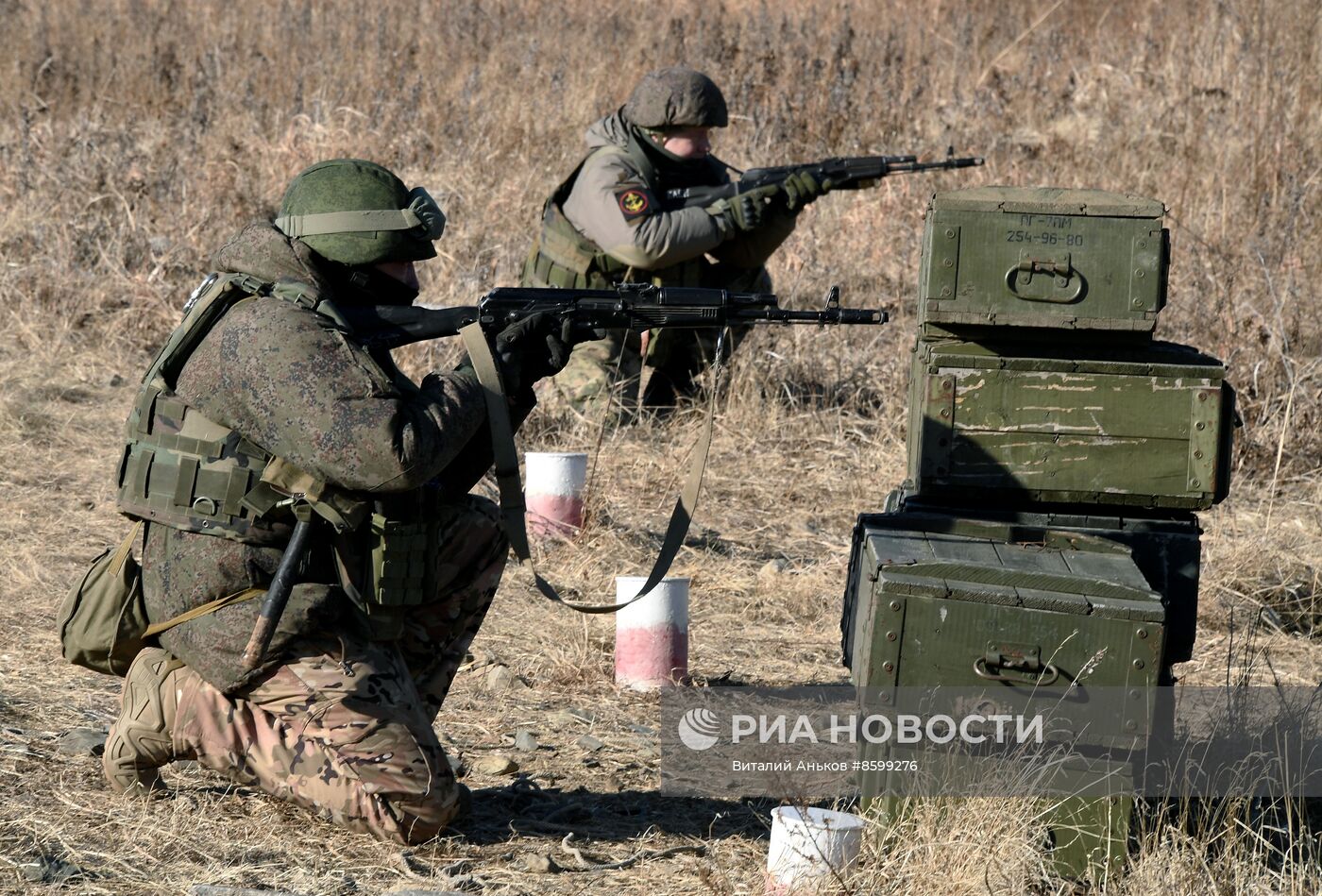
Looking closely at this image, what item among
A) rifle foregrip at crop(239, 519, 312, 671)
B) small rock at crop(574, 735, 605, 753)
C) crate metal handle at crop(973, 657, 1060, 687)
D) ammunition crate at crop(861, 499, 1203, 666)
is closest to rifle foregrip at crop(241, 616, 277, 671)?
rifle foregrip at crop(239, 519, 312, 671)

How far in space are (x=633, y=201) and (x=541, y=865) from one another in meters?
4.26

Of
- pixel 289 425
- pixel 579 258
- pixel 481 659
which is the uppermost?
pixel 579 258

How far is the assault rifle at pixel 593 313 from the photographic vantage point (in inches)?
141

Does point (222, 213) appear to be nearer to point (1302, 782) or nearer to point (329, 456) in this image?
point (329, 456)

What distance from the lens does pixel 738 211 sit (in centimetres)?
722

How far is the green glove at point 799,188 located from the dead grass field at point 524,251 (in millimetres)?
776

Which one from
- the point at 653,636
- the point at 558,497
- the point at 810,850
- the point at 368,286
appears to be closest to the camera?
the point at 810,850

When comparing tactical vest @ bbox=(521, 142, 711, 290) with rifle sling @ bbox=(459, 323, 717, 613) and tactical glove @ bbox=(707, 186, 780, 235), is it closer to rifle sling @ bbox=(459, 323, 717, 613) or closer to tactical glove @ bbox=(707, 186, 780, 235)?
tactical glove @ bbox=(707, 186, 780, 235)

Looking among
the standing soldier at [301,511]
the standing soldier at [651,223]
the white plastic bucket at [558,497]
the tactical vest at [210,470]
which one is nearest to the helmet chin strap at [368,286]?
the standing soldier at [301,511]

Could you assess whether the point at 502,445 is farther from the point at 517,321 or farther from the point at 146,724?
the point at 146,724

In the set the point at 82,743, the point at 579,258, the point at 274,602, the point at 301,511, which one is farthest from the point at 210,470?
the point at 579,258

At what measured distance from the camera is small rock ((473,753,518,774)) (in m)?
3.91

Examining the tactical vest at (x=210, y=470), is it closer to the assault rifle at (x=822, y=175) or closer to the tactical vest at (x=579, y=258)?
the tactical vest at (x=579, y=258)

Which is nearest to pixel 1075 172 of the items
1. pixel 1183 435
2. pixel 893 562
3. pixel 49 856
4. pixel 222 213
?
pixel 222 213
